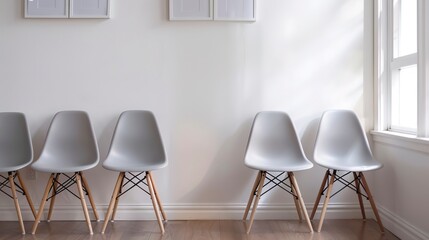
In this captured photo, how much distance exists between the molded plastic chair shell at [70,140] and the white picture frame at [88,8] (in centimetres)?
77

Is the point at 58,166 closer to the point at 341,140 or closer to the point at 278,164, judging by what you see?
the point at 278,164

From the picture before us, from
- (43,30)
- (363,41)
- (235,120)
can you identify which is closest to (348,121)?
(363,41)

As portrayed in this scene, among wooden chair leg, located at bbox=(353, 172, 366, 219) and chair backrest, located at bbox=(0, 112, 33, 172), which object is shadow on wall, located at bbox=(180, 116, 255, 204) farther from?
chair backrest, located at bbox=(0, 112, 33, 172)

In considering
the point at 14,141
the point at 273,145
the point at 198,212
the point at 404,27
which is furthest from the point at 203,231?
the point at 404,27

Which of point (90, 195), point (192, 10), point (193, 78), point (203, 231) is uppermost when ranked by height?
point (192, 10)

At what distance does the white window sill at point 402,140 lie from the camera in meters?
2.05

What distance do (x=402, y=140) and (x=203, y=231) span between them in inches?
59.4

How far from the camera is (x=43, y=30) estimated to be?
2723 mm

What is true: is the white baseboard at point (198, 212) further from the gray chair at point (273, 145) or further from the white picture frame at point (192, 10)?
the white picture frame at point (192, 10)

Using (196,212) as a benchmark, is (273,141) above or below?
above

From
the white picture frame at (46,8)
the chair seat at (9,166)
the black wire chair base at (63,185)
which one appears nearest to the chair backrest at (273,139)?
the black wire chair base at (63,185)

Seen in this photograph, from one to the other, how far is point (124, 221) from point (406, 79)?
2381 millimetres

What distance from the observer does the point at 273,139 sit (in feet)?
8.66

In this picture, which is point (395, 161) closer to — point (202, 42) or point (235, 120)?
point (235, 120)
